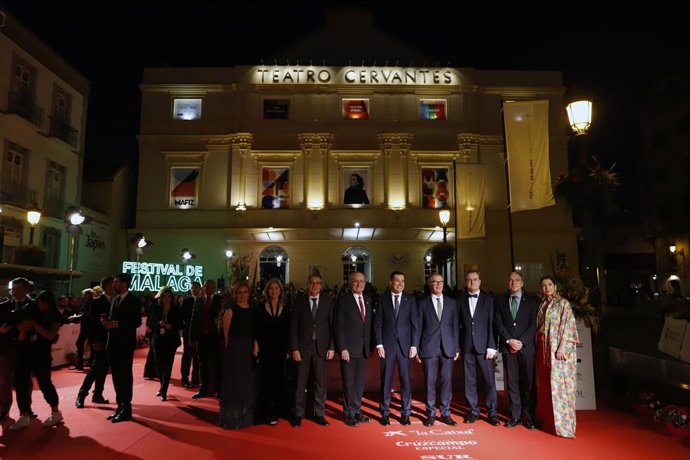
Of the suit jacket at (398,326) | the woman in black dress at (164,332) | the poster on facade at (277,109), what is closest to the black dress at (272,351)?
the suit jacket at (398,326)

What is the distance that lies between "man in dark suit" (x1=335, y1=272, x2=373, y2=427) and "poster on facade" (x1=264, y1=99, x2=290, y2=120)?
22379 millimetres

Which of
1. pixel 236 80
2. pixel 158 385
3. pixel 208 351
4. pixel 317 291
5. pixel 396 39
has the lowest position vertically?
pixel 158 385

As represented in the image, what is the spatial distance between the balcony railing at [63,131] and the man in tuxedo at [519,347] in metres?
21.3

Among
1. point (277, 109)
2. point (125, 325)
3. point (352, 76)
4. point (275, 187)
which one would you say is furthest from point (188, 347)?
point (352, 76)

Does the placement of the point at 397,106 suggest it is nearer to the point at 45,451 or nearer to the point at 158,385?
the point at 158,385

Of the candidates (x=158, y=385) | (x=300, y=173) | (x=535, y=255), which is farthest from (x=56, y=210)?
(x=535, y=255)

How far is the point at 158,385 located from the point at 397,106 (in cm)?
2219

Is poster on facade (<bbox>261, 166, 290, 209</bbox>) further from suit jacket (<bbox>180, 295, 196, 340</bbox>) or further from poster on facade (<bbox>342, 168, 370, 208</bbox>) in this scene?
suit jacket (<bbox>180, 295, 196, 340</bbox>)

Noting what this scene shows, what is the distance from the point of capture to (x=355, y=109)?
2775cm

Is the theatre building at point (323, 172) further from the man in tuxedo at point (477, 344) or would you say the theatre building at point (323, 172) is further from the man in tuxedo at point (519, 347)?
the man in tuxedo at point (519, 347)

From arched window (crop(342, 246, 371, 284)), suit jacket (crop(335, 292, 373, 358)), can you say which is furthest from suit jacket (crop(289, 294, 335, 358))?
arched window (crop(342, 246, 371, 284))

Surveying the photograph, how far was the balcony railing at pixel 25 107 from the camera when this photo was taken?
18406 mm

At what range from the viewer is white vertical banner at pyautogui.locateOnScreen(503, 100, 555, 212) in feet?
31.2

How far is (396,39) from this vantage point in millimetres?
29547
